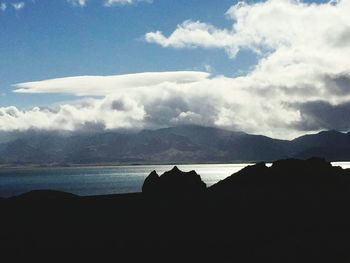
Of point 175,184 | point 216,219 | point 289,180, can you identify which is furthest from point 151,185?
point 216,219

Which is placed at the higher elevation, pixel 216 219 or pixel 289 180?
pixel 289 180

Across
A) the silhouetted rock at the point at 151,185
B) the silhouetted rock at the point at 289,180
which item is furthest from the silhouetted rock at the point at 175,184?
the silhouetted rock at the point at 289,180

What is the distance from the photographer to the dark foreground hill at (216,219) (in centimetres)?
4903

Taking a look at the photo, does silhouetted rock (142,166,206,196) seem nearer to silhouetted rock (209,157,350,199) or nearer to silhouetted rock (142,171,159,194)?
silhouetted rock (142,171,159,194)

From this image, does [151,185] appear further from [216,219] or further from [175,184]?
[216,219]

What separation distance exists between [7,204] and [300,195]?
4503 centimetres

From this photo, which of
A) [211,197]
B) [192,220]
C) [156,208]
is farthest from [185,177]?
[192,220]

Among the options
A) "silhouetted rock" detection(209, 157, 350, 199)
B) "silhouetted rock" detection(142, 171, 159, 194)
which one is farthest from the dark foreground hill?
"silhouetted rock" detection(142, 171, 159, 194)

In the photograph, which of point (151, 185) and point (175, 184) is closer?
point (175, 184)

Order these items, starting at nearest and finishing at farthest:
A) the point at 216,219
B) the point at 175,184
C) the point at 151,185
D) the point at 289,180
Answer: the point at 216,219
the point at 289,180
the point at 175,184
the point at 151,185

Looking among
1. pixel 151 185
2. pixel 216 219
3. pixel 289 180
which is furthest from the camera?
pixel 151 185

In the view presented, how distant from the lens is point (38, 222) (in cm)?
6125

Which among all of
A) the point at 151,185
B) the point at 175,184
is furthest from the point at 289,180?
the point at 151,185

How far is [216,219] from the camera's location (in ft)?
194
